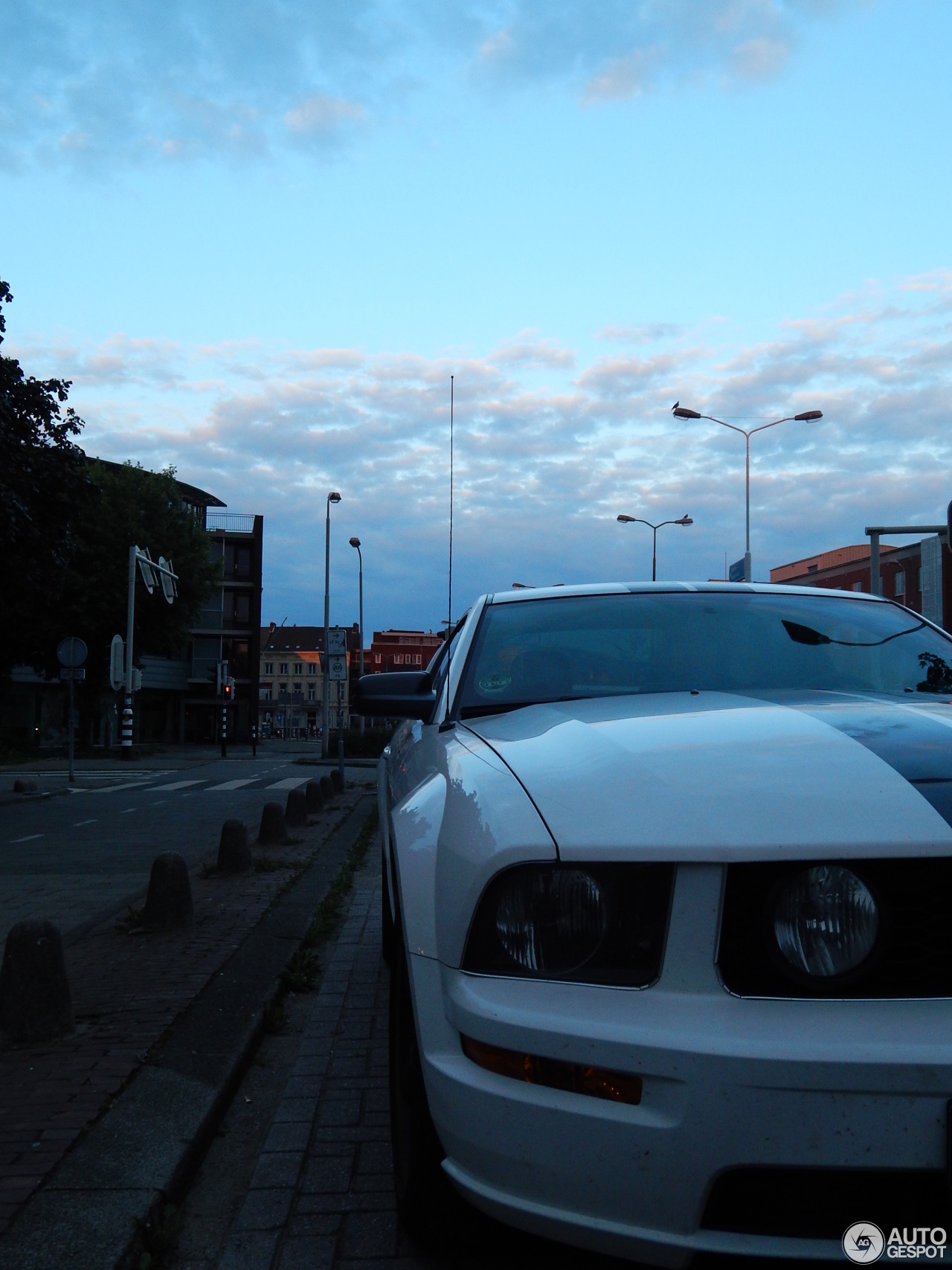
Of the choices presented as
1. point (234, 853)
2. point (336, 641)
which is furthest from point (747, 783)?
point (336, 641)

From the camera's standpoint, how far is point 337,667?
22031 millimetres

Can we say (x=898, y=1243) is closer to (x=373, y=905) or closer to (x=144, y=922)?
(x=144, y=922)

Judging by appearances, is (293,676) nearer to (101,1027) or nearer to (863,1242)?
(101,1027)

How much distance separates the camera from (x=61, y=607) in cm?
4372

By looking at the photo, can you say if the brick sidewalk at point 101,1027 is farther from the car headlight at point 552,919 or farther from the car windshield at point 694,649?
the car windshield at point 694,649

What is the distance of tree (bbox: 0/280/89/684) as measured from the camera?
565 inches

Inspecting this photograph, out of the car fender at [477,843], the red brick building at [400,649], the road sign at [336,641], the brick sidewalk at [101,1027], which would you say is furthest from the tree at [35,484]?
the red brick building at [400,649]

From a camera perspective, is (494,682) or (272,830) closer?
(494,682)

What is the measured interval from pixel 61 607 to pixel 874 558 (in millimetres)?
33686

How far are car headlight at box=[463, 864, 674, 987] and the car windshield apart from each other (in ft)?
4.25

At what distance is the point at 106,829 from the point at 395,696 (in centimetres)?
1054

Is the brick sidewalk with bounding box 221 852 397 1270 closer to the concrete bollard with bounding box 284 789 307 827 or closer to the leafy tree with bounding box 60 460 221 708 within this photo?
the concrete bollard with bounding box 284 789 307 827

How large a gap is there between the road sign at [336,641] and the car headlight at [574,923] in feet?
64.1

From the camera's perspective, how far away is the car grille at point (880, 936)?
176 centimetres
